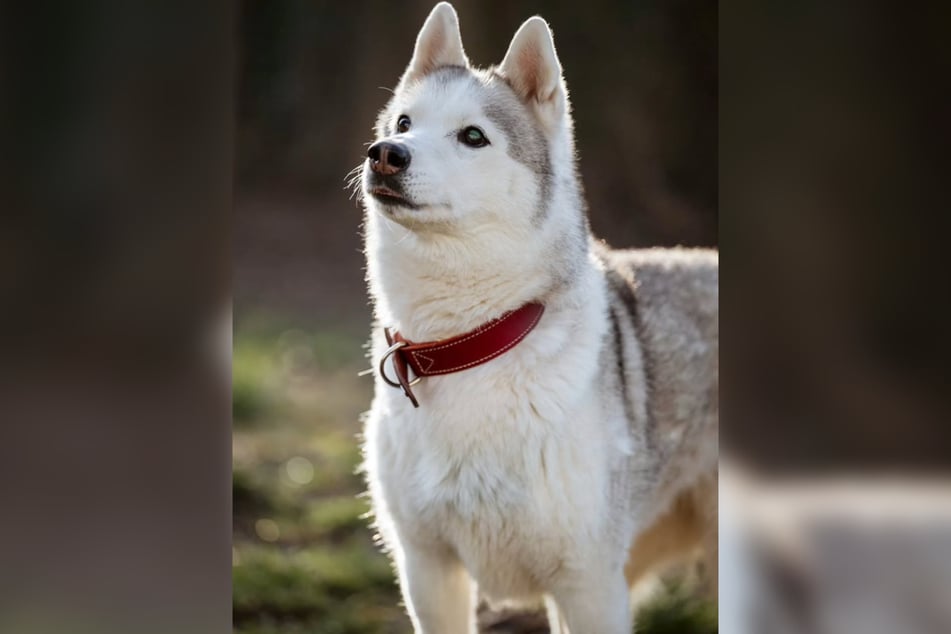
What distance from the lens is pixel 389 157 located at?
1.94 metres

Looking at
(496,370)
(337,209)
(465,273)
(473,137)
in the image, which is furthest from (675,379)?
(337,209)

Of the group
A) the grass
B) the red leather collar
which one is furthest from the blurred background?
the red leather collar

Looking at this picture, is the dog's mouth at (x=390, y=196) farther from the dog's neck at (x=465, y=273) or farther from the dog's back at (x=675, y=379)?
the dog's back at (x=675, y=379)

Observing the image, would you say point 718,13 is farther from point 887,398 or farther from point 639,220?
point 887,398

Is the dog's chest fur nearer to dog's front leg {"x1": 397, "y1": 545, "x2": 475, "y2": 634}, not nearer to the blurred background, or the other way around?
dog's front leg {"x1": 397, "y1": 545, "x2": 475, "y2": 634}

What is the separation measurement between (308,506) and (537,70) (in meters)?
1.35

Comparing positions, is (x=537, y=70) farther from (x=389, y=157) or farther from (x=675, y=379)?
(x=675, y=379)

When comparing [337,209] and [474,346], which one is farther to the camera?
[337,209]

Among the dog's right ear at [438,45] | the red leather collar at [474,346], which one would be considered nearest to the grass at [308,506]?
the red leather collar at [474,346]

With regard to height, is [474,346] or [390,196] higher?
[390,196]

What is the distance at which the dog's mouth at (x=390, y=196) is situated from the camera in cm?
198

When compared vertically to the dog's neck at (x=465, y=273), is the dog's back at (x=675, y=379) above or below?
below

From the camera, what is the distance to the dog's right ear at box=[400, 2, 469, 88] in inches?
86.7

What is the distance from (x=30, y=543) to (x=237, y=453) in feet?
2.39
